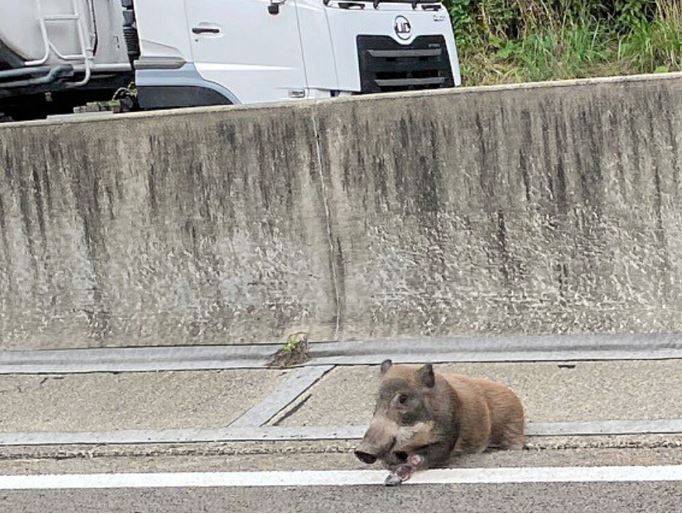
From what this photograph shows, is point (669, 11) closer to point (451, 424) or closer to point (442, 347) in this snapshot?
point (442, 347)

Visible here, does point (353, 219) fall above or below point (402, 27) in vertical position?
below

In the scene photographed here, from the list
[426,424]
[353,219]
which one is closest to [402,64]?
[353,219]

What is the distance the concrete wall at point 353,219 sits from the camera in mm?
6691

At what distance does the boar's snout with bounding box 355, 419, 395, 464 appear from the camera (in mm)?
4789

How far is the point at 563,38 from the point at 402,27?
4.42 metres

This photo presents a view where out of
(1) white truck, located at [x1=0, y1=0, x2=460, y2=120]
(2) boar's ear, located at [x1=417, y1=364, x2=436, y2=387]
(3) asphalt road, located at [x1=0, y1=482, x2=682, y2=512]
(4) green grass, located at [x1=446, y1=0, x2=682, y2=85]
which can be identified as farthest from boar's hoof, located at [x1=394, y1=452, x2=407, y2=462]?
(4) green grass, located at [x1=446, y1=0, x2=682, y2=85]

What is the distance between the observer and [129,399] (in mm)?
6559

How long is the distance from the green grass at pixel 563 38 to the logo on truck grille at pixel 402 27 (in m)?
3.22

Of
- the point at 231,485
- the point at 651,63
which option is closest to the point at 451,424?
the point at 231,485

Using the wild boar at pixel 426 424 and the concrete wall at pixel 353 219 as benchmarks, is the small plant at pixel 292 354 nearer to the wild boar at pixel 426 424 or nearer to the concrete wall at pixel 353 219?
the concrete wall at pixel 353 219

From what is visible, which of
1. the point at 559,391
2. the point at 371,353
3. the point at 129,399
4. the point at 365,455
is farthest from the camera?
the point at 371,353

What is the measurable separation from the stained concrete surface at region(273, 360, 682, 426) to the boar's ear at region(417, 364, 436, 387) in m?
0.80

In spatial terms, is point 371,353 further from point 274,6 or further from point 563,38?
point 563,38

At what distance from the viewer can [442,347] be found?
22.5ft
